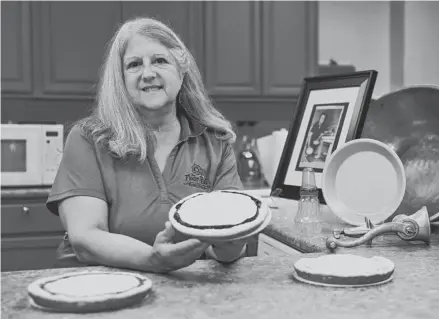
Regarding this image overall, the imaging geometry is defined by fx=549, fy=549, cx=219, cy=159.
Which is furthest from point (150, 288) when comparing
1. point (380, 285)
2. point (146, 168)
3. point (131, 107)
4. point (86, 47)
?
point (86, 47)

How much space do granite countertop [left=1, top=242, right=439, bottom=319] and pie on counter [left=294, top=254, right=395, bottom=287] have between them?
15 mm

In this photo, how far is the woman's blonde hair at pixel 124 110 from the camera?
1.38 metres

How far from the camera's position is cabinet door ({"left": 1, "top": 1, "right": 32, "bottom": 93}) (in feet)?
10.7

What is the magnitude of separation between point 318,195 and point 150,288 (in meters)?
0.92

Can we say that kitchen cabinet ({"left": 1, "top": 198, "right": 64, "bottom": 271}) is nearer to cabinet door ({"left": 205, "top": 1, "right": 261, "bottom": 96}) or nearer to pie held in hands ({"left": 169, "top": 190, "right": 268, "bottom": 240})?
cabinet door ({"left": 205, "top": 1, "right": 261, "bottom": 96})

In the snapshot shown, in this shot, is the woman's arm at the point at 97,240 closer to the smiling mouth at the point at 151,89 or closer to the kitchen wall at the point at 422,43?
the smiling mouth at the point at 151,89

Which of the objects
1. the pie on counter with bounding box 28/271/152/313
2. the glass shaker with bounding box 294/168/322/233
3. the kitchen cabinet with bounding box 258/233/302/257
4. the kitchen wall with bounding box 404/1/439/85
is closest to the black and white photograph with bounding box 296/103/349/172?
the glass shaker with bounding box 294/168/322/233

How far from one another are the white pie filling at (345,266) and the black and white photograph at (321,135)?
74cm

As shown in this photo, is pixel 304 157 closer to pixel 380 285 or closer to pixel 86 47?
pixel 380 285

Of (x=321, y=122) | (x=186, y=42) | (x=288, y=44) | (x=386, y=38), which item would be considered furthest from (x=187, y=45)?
(x=386, y=38)

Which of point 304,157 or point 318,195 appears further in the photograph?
point 304,157

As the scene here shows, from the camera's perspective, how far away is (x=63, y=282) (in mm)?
806

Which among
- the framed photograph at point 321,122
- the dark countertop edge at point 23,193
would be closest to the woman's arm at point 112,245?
the framed photograph at point 321,122

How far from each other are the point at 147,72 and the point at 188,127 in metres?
0.21
